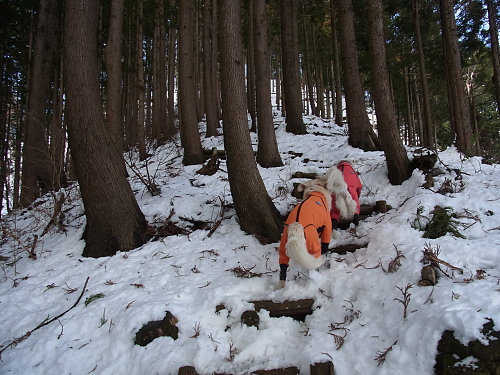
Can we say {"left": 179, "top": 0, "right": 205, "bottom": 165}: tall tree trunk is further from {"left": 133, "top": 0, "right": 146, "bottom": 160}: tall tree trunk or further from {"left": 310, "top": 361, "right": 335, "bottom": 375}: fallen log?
{"left": 310, "top": 361, "right": 335, "bottom": 375}: fallen log

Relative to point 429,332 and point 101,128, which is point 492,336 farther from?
point 101,128

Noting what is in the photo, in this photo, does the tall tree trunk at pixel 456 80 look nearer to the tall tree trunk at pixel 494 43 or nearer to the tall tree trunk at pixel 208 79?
the tall tree trunk at pixel 494 43

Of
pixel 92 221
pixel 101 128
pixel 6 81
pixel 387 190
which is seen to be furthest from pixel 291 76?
pixel 6 81

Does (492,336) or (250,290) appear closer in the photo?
(492,336)

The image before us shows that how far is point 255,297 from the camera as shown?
3529 millimetres

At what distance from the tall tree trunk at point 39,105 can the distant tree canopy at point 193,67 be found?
32 mm

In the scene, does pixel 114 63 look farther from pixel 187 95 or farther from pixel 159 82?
pixel 159 82

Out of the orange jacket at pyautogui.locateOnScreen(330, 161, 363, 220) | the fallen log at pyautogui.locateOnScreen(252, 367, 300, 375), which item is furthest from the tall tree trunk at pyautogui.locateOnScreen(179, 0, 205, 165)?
the fallen log at pyautogui.locateOnScreen(252, 367, 300, 375)

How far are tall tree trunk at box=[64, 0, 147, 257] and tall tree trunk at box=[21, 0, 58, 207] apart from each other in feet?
16.1

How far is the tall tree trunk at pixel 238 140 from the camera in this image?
5105mm

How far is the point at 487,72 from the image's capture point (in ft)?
55.8

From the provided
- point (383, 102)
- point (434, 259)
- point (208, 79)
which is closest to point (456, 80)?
point (383, 102)

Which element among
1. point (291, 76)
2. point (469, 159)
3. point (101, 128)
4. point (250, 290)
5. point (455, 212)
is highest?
point (291, 76)

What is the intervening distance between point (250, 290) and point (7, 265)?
424 cm
